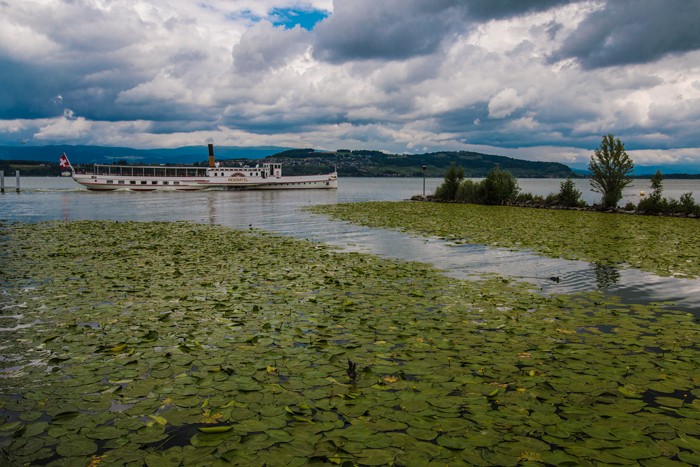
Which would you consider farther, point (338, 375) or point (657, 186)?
point (657, 186)

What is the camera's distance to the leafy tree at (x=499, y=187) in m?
55.7

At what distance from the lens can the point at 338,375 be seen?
6.56 meters

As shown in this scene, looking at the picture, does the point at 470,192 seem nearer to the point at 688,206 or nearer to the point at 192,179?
the point at 688,206

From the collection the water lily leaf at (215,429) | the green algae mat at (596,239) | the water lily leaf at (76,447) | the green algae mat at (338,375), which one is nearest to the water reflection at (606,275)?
the green algae mat at (596,239)

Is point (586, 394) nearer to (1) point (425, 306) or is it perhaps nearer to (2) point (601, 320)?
(2) point (601, 320)

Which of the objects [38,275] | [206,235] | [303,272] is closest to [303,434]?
[303,272]

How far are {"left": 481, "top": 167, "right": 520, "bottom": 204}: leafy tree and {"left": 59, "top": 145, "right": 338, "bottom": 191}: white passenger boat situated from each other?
57.6 m

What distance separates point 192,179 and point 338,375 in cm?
9898

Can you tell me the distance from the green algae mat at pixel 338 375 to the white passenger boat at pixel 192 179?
296 ft

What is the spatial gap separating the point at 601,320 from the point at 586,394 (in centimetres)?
398

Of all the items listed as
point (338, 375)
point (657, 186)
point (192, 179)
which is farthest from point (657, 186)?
point (192, 179)

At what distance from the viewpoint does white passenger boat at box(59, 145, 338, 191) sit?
95.1 metres

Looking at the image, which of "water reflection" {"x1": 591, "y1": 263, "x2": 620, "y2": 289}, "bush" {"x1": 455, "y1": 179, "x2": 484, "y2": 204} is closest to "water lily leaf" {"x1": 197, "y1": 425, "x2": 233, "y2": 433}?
"water reflection" {"x1": 591, "y1": 263, "x2": 620, "y2": 289}

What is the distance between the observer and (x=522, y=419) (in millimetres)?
5281
